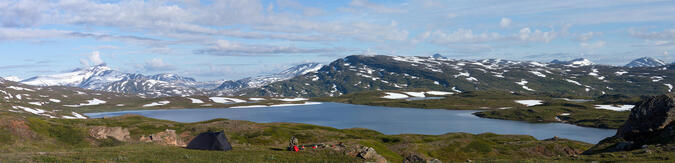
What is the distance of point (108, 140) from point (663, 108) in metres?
84.6

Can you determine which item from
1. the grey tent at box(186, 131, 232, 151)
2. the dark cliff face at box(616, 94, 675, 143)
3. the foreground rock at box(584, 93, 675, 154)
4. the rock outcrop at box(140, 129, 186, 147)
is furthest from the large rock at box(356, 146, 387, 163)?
the dark cliff face at box(616, 94, 675, 143)

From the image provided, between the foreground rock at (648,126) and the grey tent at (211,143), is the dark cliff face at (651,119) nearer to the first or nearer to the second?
the foreground rock at (648,126)

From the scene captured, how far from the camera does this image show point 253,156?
3634cm

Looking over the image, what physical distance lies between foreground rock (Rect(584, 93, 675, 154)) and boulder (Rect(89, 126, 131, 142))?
76.5 meters

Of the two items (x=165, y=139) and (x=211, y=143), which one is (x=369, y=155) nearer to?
(x=211, y=143)

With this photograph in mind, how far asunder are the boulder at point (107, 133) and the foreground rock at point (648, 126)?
251ft

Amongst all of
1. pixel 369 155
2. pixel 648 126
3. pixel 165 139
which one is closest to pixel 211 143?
pixel 369 155

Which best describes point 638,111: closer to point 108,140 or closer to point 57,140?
point 108,140

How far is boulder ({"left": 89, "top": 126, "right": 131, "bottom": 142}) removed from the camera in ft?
210

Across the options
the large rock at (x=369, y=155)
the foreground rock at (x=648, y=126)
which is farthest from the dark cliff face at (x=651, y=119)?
the large rock at (x=369, y=155)

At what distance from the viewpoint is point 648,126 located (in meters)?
54.3

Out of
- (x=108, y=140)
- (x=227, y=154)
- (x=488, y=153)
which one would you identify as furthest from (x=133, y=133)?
(x=488, y=153)

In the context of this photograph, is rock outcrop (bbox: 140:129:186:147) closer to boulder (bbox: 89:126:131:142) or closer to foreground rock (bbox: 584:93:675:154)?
boulder (bbox: 89:126:131:142)

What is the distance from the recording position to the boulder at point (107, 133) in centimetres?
6407
